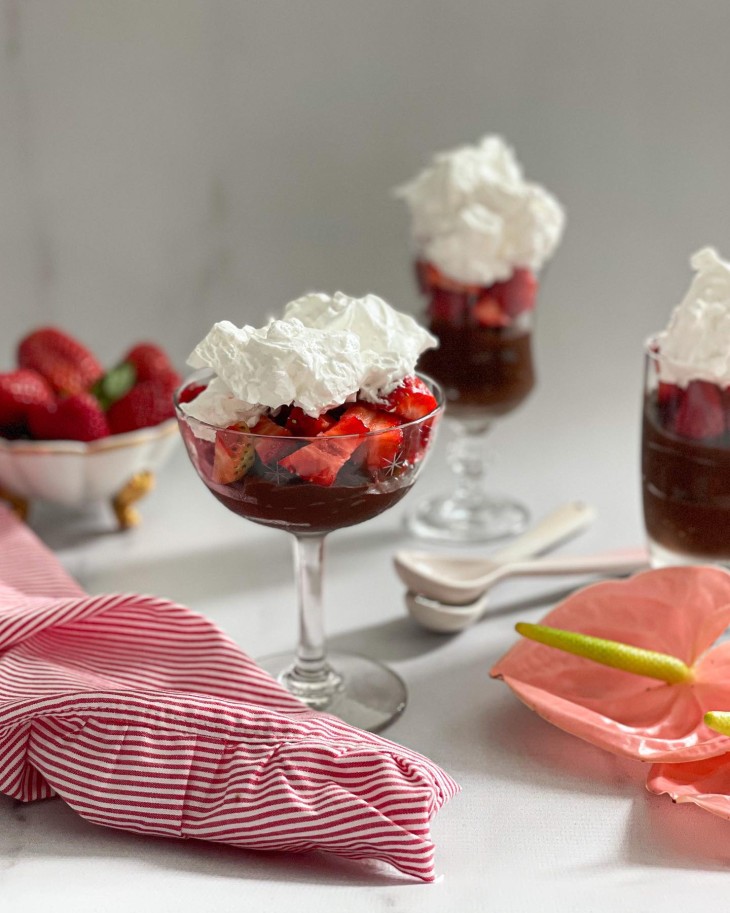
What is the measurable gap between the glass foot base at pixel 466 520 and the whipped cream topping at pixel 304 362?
687 millimetres

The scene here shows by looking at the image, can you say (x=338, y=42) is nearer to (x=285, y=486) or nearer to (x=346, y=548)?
(x=346, y=548)

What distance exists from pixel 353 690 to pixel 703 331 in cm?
60

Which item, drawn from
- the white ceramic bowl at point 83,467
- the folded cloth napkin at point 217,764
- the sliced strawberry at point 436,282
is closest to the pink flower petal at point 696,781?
the folded cloth napkin at point 217,764

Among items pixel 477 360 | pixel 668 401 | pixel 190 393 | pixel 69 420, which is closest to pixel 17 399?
pixel 69 420

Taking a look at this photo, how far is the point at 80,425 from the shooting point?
1922mm

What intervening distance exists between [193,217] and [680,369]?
1.56m

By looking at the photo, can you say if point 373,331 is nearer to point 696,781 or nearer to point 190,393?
point 190,393

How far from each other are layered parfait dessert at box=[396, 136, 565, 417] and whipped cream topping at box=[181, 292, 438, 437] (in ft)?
1.74

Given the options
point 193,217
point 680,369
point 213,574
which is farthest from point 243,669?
point 193,217

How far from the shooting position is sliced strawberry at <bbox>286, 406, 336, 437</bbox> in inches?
52.2

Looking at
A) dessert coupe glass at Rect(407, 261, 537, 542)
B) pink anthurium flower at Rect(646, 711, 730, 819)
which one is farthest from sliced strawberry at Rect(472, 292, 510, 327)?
pink anthurium flower at Rect(646, 711, 730, 819)

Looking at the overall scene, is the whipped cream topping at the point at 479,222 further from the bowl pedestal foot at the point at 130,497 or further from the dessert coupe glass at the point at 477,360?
the bowl pedestal foot at the point at 130,497

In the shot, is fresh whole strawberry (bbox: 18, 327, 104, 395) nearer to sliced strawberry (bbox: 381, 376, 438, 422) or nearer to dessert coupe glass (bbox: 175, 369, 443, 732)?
dessert coupe glass (bbox: 175, 369, 443, 732)

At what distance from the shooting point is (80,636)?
153cm
